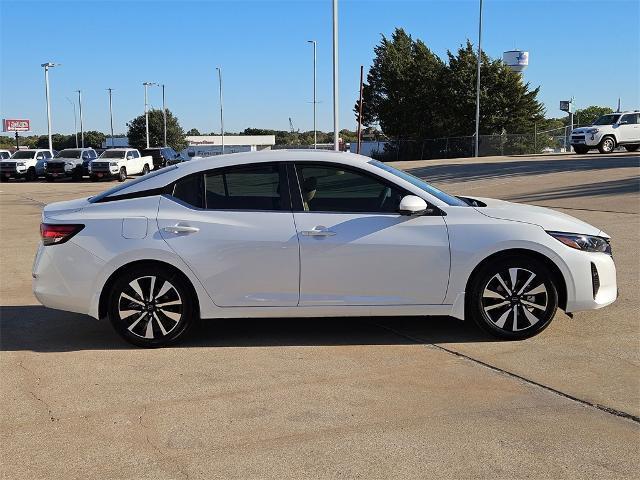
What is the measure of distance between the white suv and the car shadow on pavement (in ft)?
101

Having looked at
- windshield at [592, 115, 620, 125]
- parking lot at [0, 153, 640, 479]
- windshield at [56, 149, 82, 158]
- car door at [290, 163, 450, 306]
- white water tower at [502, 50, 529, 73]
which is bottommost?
parking lot at [0, 153, 640, 479]

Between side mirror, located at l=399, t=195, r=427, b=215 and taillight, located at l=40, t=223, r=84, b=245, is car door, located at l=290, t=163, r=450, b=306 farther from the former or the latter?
taillight, located at l=40, t=223, r=84, b=245

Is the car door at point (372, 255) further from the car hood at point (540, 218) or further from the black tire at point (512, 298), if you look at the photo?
the car hood at point (540, 218)

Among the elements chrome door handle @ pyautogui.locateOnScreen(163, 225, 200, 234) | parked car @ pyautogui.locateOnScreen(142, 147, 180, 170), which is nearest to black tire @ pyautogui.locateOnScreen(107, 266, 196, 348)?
chrome door handle @ pyautogui.locateOnScreen(163, 225, 200, 234)

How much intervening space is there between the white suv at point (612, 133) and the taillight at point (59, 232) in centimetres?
3274

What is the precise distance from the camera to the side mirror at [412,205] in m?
5.17

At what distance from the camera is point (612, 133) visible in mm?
33344

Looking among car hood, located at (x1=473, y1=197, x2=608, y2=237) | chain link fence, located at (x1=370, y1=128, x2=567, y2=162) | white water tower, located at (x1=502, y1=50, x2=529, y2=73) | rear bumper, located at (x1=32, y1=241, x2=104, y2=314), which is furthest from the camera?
white water tower, located at (x1=502, y1=50, x2=529, y2=73)

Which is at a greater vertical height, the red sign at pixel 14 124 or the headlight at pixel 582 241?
the red sign at pixel 14 124

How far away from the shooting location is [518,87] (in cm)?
5275

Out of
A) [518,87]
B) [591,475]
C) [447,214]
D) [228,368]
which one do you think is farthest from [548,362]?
[518,87]

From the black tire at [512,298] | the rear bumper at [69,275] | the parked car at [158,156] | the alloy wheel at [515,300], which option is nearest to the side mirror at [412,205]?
the black tire at [512,298]

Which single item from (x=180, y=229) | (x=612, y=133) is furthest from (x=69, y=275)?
(x=612, y=133)

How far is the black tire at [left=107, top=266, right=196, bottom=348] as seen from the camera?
5258mm
